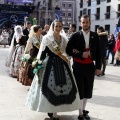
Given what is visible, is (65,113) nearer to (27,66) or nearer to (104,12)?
(27,66)

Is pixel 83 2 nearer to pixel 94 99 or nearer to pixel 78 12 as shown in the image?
pixel 78 12

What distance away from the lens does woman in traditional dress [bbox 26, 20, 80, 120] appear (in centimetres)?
432

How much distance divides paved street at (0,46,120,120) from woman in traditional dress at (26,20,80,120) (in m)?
0.40

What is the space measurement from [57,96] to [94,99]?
75.1 inches

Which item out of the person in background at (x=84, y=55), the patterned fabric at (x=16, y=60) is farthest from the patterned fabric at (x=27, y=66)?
the person in background at (x=84, y=55)

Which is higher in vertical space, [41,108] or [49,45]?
[49,45]

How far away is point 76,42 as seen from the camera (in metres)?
4.45

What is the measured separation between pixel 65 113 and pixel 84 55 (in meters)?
1.09

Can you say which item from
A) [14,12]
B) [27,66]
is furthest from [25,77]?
[14,12]

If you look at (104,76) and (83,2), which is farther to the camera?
(83,2)

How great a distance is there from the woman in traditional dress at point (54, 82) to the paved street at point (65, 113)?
1.33 feet

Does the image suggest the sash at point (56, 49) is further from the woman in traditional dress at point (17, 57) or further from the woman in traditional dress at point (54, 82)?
the woman in traditional dress at point (17, 57)

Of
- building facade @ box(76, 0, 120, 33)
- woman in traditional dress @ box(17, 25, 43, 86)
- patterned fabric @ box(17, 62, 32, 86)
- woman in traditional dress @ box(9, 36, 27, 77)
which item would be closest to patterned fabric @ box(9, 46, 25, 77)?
woman in traditional dress @ box(9, 36, 27, 77)

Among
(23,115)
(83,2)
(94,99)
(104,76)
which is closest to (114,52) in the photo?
(104,76)
